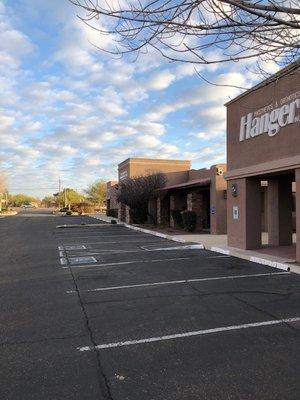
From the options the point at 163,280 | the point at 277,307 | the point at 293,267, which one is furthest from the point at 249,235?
the point at 277,307

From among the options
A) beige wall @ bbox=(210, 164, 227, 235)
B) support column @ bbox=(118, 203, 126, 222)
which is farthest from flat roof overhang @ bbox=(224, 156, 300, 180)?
support column @ bbox=(118, 203, 126, 222)

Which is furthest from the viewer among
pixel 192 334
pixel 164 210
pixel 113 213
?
pixel 113 213

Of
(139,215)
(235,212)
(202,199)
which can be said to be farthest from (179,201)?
(235,212)

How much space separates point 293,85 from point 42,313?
952cm

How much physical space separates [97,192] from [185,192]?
3320 inches

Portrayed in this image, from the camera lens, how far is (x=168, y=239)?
23203mm

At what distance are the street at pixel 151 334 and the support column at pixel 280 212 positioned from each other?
5573mm

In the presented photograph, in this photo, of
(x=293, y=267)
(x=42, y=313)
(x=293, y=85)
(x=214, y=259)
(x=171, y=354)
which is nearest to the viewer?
(x=171, y=354)

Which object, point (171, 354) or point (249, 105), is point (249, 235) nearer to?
point (249, 105)

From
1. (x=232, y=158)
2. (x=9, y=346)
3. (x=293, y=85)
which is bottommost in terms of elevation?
(x=9, y=346)

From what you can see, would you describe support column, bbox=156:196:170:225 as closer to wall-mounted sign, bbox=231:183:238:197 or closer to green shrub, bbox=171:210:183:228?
green shrub, bbox=171:210:183:228

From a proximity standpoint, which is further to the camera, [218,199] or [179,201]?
[179,201]

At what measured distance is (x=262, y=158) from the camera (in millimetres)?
15211

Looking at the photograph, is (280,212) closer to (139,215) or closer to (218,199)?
(218,199)
